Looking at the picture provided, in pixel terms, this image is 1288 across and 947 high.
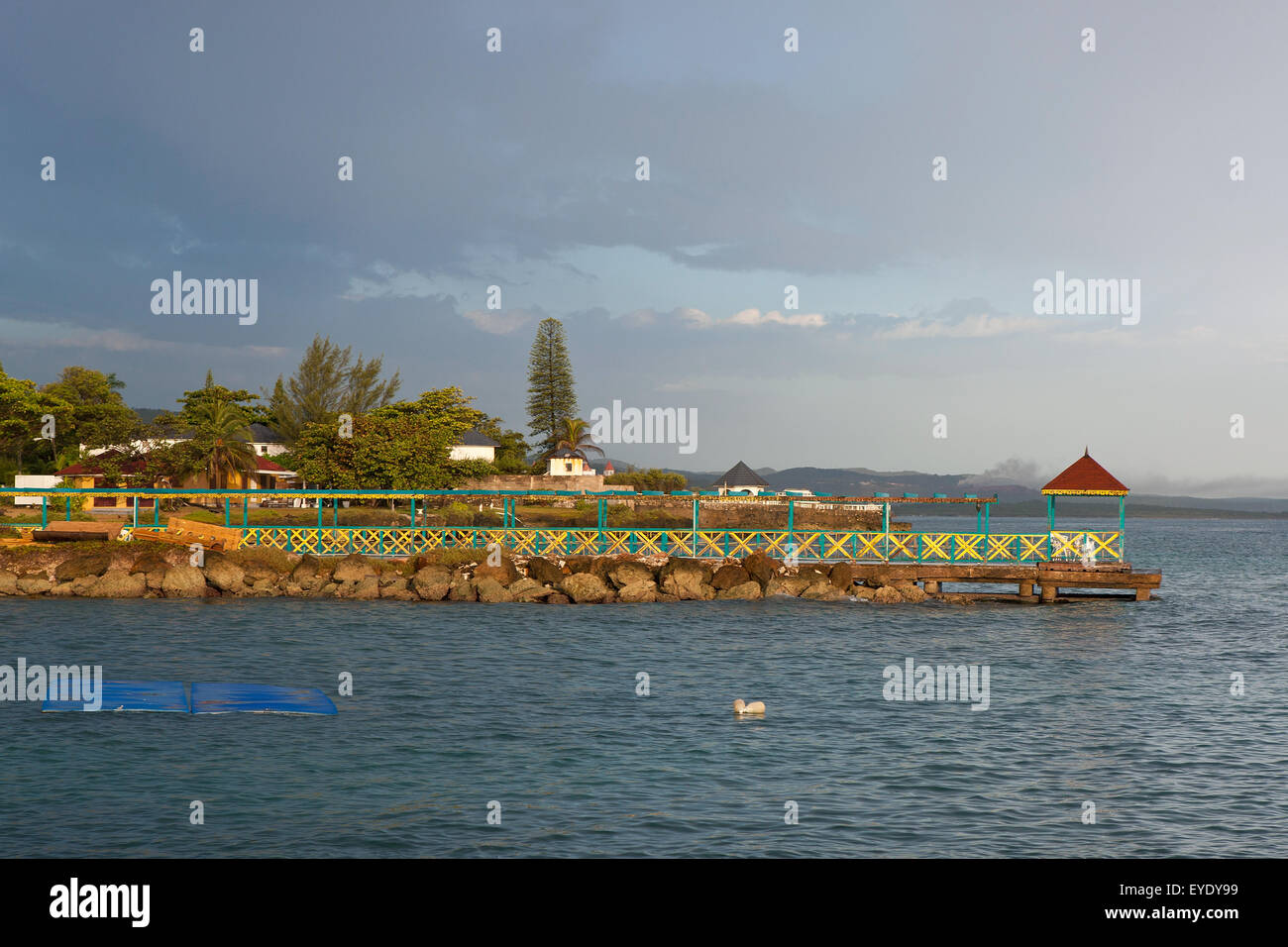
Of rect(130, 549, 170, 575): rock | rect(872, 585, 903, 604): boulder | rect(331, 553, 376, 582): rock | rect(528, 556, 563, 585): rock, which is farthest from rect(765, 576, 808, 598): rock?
Answer: rect(130, 549, 170, 575): rock

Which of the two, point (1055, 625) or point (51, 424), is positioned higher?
point (51, 424)

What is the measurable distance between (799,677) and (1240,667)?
39.7ft

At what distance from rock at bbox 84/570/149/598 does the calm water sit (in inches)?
226

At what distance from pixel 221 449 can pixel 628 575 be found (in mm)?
43333

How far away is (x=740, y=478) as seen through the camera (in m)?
114

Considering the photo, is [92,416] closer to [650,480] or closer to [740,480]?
[650,480]

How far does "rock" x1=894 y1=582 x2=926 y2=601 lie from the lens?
125 feet

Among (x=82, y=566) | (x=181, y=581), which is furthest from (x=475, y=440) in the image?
(x=181, y=581)

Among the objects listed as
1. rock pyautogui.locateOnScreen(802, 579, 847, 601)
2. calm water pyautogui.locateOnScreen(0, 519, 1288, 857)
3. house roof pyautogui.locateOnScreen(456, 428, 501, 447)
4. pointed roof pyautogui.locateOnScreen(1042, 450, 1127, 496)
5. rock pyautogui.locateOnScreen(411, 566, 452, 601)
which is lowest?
calm water pyautogui.locateOnScreen(0, 519, 1288, 857)

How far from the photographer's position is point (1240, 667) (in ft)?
85.8

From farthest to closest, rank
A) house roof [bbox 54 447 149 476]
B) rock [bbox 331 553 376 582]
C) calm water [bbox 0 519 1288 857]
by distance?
house roof [bbox 54 447 149 476] → rock [bbox 331 553 376 582] → calm water [bbox 0 519 1288 857]

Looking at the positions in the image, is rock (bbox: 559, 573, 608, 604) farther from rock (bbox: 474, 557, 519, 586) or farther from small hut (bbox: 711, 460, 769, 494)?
small hut (bbox: 711, 460, 769, 494)
